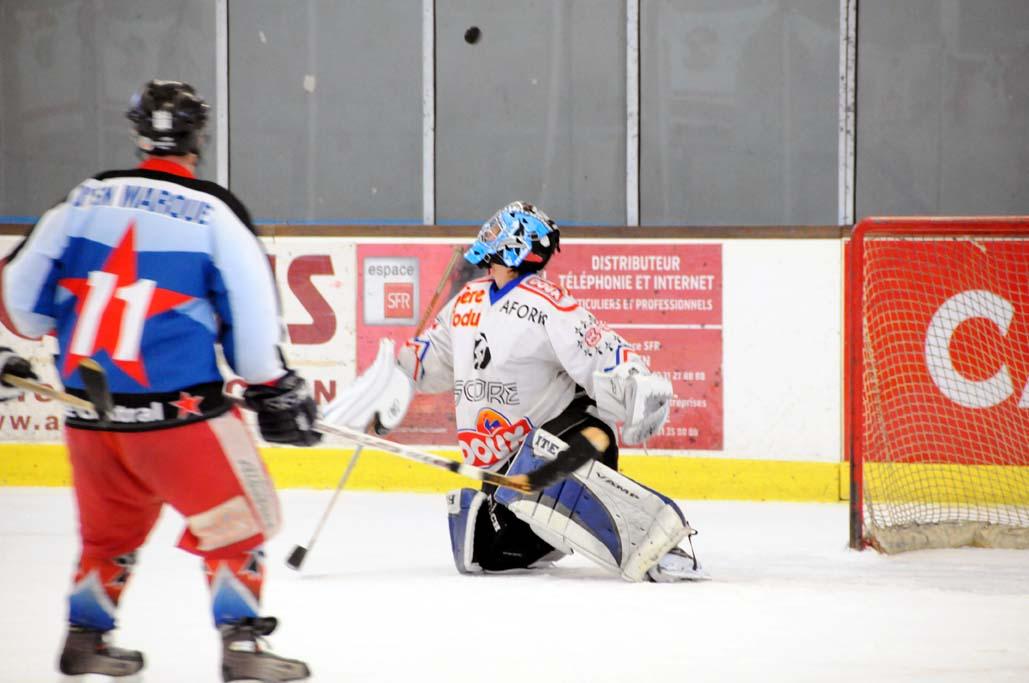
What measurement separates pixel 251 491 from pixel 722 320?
3.50 metres

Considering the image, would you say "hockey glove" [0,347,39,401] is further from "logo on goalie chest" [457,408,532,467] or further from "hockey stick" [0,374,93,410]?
"logo on goalie chest" [457,408,532,467]

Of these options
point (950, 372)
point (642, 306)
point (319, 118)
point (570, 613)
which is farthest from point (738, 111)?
point (570, 613)

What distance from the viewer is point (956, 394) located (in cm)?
559

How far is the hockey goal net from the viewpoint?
545cm

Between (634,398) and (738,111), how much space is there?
4.10m

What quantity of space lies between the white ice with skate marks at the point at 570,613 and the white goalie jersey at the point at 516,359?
0.43 metres

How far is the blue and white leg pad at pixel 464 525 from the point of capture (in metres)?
4.25

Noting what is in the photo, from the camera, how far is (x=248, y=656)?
267 cm

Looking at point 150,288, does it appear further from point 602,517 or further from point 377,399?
point 602,517

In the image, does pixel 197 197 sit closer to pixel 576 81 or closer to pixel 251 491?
pixel 251 491

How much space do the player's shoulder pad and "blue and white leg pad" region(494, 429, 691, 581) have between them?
0.39 m

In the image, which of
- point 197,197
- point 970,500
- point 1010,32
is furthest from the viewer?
point 1010,32

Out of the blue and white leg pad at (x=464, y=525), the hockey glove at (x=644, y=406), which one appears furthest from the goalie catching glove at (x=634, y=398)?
the blue and white leg pad at (x=464, y=525)

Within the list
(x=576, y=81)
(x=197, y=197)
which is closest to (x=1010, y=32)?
(x=576, y=81)
